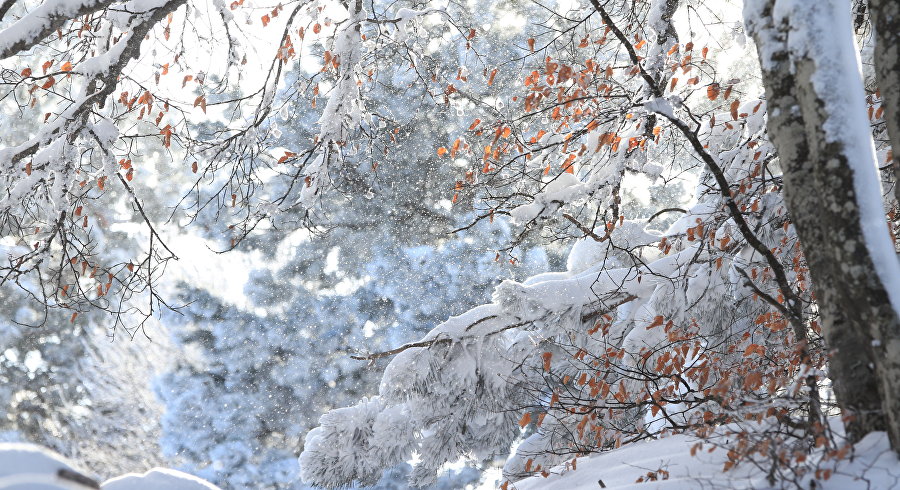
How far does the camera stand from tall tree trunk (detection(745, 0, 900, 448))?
1.86m

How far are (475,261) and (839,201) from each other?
1031 cm

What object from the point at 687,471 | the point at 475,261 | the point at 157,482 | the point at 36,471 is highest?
the point at 475,261

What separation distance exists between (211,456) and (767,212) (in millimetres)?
11632

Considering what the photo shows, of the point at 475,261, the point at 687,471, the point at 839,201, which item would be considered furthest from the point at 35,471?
the point at 475,261

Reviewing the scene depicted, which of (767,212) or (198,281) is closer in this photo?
(767,212)

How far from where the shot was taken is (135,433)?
42.5ft

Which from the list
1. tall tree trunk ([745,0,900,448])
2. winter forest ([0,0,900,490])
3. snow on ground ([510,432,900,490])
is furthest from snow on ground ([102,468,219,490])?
tall tree trunk ([745,0,900,448])

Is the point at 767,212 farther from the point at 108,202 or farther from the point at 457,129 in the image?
the point at 108,202

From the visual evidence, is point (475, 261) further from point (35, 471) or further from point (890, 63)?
point (35, 471)

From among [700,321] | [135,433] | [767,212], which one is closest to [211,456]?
[135,433]

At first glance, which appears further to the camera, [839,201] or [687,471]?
[687,471]

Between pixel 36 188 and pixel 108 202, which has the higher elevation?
pixel 108 202

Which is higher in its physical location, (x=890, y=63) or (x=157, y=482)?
(x=890, y=63)

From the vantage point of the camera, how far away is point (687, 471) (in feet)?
7.93
